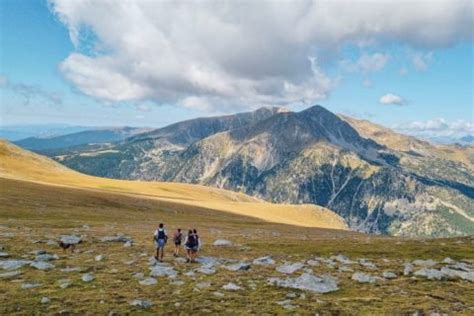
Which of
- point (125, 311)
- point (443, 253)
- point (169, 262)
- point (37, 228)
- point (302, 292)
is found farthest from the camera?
point (37, 228)

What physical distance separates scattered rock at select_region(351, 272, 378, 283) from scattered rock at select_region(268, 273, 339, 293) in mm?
2169

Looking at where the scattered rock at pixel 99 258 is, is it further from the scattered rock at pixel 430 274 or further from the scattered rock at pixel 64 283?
the scattered rock at pixel 430 274

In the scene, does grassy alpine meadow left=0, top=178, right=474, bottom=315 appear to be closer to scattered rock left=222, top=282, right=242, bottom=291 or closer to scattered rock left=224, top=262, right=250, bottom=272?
scattered rock left=222, top=282, right=242, bottom=291

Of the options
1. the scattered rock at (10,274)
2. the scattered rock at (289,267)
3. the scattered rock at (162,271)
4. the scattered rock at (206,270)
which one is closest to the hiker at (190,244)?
the scattered rock at (206,270)

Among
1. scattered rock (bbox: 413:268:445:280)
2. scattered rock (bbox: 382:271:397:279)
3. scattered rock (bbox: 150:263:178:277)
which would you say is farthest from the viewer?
scattered rock (bbox: 382:271:397:279)

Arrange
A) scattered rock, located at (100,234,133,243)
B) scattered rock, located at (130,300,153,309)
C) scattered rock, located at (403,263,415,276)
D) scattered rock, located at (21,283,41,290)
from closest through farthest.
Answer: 1. scattered rock, located at (130,300,153,309)
2. scattered rock, located at (21,283,41,290)
3. scattered rock, located at (403,263,415,276)
4. scattered rock, located at (100,234,133,243)

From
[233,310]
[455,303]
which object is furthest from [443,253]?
[233,310]

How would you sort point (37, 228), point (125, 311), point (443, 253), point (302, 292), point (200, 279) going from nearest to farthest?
1. point (125, 311)
2. point (302, 292)
3. point (200, 279)
4. point (443, 253)
5. point (37, 228)

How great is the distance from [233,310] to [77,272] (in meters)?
14.6

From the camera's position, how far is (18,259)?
128 ft

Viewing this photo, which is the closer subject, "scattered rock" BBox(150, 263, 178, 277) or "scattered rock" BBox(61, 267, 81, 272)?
"scattered rock" BBox(61, 267, 81, 272)

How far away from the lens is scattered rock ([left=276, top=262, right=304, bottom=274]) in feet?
128

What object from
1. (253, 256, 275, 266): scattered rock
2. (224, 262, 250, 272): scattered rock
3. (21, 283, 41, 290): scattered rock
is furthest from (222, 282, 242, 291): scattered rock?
(21, 283, 41, 290): scattered rock

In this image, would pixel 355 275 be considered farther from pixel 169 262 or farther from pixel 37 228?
pixel 37 228
